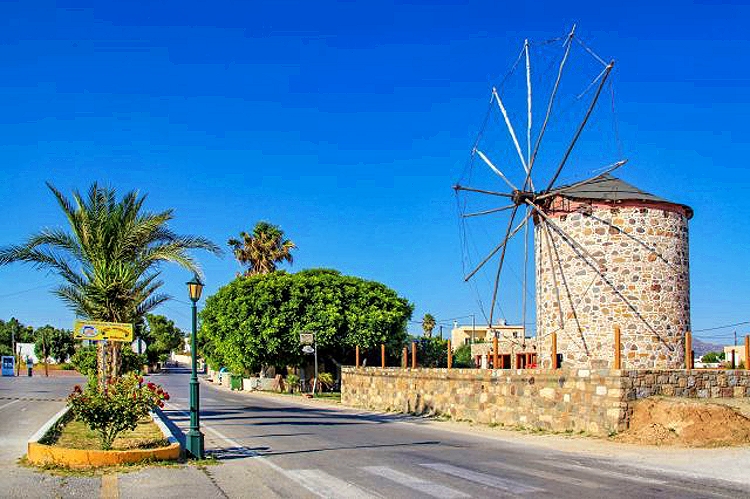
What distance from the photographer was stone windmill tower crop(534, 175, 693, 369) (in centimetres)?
2688

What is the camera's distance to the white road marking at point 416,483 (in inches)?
427

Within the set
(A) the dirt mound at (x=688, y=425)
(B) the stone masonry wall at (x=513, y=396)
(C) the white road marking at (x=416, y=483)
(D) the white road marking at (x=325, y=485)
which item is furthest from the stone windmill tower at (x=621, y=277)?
(D) the white road marking at (x=325, y=485)

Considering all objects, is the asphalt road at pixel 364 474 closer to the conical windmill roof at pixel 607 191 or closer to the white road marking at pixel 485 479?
the white road marking at pixel 485 479

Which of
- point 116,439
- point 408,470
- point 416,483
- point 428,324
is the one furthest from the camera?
point 428,324

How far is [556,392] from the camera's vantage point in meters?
21.6

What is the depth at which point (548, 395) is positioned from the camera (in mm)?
21922

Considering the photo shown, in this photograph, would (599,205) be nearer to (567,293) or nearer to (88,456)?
(567,293)

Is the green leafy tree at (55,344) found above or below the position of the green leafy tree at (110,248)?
below

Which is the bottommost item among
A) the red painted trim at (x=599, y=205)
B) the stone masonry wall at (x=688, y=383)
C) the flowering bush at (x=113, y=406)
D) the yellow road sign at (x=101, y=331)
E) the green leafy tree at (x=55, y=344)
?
the green leafy tree at (x=55, y=344)

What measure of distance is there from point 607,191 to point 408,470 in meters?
17.6

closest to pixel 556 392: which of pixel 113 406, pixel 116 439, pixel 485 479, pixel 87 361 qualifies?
pixel 485 479

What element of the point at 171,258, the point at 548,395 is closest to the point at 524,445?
the point at 548,395

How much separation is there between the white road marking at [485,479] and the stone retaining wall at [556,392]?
6917mm

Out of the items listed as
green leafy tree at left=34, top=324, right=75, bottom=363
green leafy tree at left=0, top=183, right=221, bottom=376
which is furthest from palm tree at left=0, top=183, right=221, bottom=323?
green leafy tree at left=34, top=324, right=75, bottom=363
